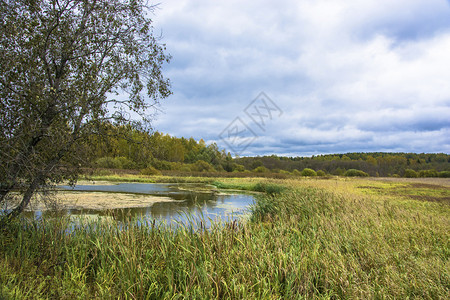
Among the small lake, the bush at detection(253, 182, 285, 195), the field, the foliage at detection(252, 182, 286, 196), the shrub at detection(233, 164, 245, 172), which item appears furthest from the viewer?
the shrub at detection(233, 164, 245, 172)

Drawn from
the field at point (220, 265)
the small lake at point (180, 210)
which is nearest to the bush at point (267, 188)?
the small lake at point (180, 210)

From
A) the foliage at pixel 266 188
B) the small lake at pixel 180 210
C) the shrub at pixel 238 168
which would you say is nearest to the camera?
the small lake at pixel 180 210

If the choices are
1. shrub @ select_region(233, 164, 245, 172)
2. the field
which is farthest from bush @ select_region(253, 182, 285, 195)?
shrub @ select_region(233, 164, 245, 172)

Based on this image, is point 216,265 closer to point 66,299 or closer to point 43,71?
point 66,299

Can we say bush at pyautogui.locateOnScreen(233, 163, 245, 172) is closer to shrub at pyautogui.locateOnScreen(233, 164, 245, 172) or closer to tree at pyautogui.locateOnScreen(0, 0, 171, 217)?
shrub at pyautogui.locateOnScreen(233, 164, 245, 172)

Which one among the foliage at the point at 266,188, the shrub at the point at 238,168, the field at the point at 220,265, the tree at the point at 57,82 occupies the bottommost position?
the foliage at the point at 266,188

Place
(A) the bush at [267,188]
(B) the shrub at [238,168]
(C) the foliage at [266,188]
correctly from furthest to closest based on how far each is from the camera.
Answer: (B) the shrub at [238,168], (C) the foliage at [266,188], (A) the bush at [267,188]

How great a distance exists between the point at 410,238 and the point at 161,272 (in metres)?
5.37

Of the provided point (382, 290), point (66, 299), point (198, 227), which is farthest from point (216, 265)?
point (382, 290)

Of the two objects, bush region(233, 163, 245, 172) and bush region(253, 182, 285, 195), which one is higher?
bush region(233, 163, 245, 172)

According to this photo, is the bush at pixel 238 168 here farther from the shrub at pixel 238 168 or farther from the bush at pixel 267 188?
the bush at pixel 267 188

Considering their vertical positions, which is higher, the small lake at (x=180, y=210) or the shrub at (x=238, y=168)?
the shrub at (x=238, y=168)

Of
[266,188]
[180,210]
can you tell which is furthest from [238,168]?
[180,210]

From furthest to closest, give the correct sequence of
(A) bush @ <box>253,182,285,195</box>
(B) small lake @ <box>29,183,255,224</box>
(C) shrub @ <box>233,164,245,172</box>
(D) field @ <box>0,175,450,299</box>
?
(C) shrub @ <box>233,164,245,172</box> → (A) bush @ <box>253,182,285,195</box> → (B) small lake @ <box>29,183,255,224</box> → (D) field @ <box>0,175,450,299</box>
